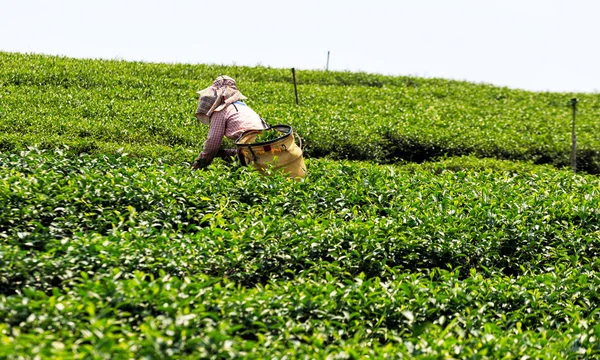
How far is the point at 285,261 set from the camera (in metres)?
7.09

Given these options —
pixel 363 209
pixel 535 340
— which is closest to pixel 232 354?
pixel 535 340

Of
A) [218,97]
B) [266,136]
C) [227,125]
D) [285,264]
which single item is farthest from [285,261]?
[218,97]

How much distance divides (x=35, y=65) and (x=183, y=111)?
17.4ft

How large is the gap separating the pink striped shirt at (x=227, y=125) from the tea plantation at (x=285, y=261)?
423 millimetres

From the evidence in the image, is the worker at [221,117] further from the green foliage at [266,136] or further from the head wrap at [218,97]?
the green foliage at [266,136]

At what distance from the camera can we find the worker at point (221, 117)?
32.2 feet

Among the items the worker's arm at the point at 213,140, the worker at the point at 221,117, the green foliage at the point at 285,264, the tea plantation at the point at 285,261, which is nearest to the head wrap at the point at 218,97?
the worker at the point at 221,117

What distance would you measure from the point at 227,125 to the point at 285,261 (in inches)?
129

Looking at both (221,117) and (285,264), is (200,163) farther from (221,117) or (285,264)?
(285,264)

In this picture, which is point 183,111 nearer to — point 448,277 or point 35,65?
point 35,65

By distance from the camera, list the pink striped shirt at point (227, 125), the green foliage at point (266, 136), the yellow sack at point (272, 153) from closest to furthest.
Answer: the yellow sack at point (272, 153) → the green foliage at point (266, 136) → the pink striped shirt at point (227, 125)

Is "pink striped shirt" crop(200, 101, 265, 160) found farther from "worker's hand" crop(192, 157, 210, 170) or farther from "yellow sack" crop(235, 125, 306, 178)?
"yellow sack" crop(235, 125, 306, 178)

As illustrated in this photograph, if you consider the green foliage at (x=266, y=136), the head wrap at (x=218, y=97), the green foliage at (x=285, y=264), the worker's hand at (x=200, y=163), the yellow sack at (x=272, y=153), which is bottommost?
the green foliage at (x=285, y=264)

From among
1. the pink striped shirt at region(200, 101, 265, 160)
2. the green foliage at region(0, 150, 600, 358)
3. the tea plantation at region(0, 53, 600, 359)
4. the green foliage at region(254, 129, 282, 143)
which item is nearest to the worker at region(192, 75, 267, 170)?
the pink striped shirt at region(200, 101, 265, 160)
